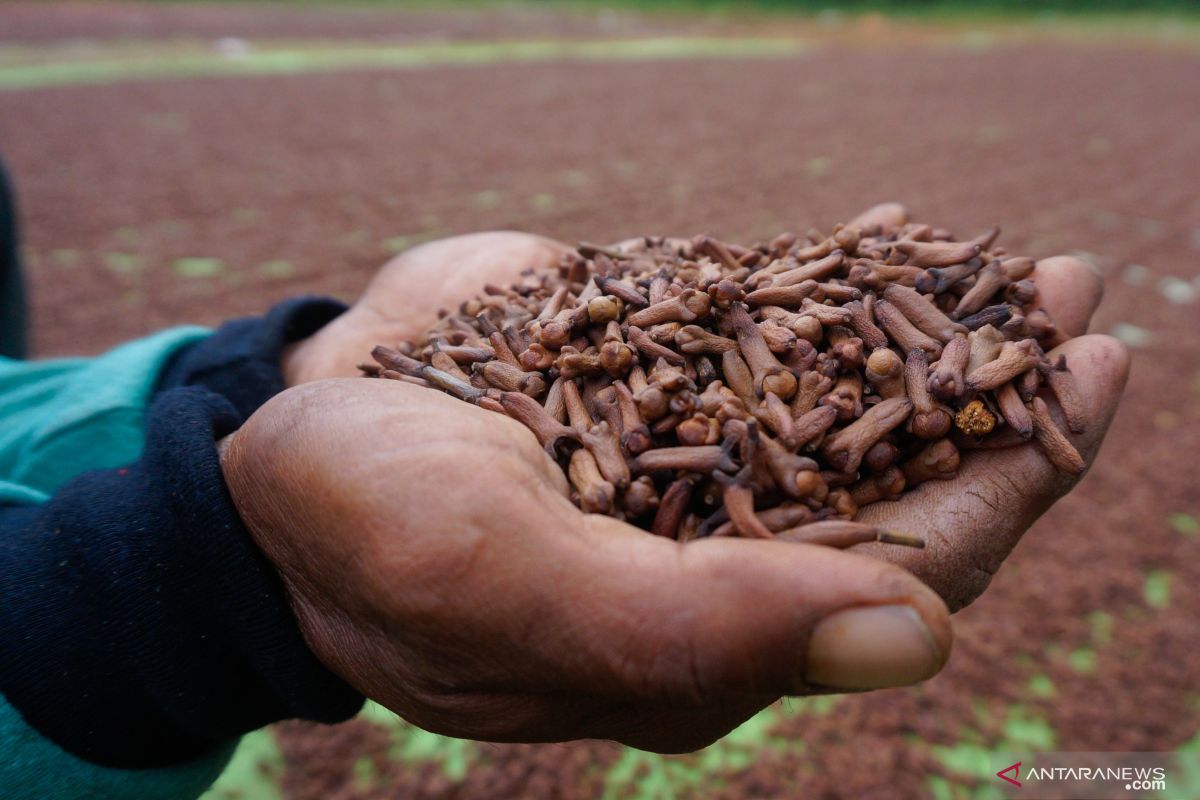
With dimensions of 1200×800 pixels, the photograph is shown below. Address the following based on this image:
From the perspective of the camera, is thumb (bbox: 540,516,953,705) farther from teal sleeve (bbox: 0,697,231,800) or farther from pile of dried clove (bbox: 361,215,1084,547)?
teal sleeve (bbox: 0,697,231,800)

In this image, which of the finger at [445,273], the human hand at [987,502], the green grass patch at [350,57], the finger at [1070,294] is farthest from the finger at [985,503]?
the green grass patch at [350,57]

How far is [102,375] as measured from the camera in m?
2.56

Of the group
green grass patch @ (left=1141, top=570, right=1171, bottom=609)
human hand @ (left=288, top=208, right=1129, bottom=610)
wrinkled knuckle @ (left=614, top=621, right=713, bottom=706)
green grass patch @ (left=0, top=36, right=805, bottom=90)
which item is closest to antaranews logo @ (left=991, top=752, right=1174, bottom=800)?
green grass patch @ (left=1141, top=570, right=1171, bottom=609)

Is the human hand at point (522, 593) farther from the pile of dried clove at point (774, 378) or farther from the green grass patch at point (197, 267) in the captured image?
the green grass patch at point (197, 267)

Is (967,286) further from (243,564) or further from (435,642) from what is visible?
(243,564)

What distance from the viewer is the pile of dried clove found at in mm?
1953

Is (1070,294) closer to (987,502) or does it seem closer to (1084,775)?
(987,502)

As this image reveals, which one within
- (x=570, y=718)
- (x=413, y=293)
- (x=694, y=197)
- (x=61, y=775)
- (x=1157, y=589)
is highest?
(x=413, y=293)

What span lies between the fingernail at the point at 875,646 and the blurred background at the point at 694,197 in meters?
1.98

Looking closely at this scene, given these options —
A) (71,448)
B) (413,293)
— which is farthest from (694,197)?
(71,448)

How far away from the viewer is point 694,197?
930 cm

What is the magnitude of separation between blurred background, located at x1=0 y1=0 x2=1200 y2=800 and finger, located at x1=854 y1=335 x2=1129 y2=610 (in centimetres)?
164

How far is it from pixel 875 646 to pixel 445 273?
2.17 m

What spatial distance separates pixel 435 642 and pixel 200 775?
87cm
